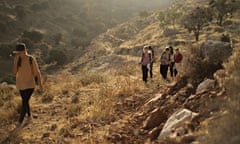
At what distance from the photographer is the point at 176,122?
499 centimetres

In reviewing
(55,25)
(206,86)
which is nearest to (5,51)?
(55,25)

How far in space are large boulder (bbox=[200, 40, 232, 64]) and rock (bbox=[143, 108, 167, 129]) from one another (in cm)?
177

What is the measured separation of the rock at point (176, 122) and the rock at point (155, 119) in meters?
0.57

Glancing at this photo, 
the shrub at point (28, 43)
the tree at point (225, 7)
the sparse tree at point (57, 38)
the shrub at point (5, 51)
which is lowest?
the shrub at point (5, 51)

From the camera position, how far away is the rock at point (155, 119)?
5.78m

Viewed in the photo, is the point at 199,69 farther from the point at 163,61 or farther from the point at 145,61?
the point at 163,61

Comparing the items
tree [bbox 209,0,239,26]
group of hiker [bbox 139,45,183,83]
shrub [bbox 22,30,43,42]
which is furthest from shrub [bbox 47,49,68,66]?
group of hiker [bbox 139,45,183,83]

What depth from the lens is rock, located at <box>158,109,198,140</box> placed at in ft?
16.0

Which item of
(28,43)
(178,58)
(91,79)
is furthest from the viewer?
(28,43)

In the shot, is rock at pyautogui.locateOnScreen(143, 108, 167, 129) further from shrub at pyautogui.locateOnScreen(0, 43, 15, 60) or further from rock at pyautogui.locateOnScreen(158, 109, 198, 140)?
shrub at pyautogui.locateOnScreen(0, 43, 15, 60)

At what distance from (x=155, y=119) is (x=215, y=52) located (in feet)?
6.91

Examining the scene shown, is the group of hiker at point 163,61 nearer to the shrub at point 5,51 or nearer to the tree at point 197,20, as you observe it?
the tree at point 197,20

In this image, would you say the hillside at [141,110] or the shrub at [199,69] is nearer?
the hillside at [141,110]

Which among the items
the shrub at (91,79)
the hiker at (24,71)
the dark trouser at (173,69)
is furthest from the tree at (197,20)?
the hiker at (24,71)
